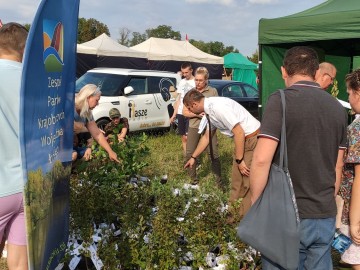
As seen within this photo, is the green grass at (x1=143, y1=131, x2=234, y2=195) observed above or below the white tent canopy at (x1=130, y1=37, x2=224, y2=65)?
below

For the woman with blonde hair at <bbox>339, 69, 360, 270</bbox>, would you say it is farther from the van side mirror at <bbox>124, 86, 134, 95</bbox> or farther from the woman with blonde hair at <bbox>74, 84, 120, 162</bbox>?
the van side mirror at <bbox>124, 86, 134, 95</bbox>

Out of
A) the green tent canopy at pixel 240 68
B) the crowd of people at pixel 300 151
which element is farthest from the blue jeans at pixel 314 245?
the green tent canopy at pixel 240 68

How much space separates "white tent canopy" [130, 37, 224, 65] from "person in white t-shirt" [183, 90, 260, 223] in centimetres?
1927

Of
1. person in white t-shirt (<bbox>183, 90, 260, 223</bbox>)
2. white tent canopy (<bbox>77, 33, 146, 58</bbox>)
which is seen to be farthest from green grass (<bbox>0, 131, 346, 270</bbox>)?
white tent canopy (<bbox>77, 33, 146, 58</bbox>)

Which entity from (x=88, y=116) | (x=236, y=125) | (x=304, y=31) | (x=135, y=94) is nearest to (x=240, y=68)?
(x=135, y=94)

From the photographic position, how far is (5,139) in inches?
80.6

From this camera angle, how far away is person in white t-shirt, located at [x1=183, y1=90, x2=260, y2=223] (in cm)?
389

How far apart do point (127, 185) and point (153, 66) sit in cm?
2002

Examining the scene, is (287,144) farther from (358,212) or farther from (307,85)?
(358,212)

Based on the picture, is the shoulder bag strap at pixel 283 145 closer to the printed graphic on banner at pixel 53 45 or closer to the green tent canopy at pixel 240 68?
the printed graphic on banner at pixel 53 45

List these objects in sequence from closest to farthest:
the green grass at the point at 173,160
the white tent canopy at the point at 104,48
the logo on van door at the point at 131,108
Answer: the green grass at the point at 173,160 < the logo on van door at the point at 131,108 < the white tent canopy at the point at 104,48

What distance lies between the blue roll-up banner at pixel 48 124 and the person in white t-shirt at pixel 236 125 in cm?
158

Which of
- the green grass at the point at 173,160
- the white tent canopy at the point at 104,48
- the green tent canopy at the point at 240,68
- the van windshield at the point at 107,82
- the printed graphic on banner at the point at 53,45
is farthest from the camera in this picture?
the green tent canopy at the point at 240,68

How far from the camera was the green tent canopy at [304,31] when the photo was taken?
220 inches
